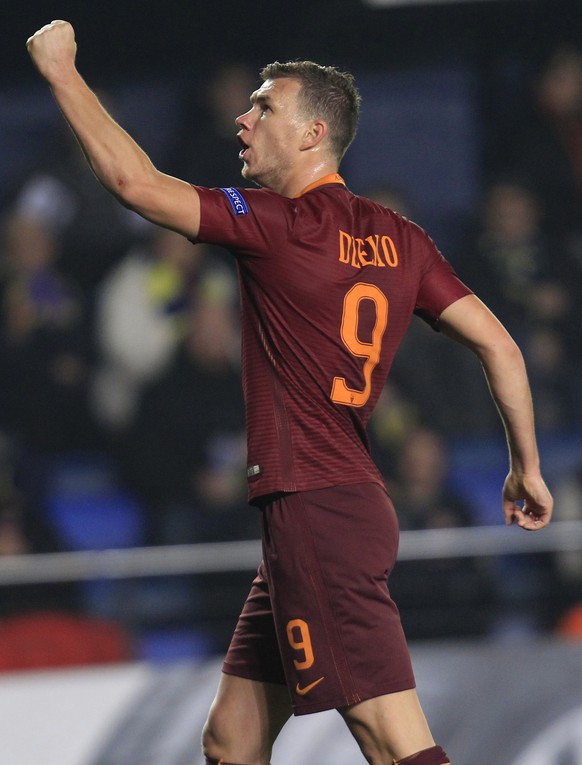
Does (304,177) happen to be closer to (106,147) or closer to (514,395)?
(106,147)

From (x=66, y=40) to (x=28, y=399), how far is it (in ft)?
11.6

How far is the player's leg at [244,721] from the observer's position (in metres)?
2.57

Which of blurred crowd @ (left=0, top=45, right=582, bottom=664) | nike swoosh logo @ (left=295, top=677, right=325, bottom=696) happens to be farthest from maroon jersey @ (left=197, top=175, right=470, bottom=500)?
blurred crowd @ (left=0, top=45, right=582, bottom=664)

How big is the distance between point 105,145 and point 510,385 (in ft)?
3.14

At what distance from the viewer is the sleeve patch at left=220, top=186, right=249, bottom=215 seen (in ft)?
7.73

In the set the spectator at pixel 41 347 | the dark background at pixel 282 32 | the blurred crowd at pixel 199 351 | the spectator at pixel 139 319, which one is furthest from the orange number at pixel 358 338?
the dark background at pixel 282 32

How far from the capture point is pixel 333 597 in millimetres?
2373

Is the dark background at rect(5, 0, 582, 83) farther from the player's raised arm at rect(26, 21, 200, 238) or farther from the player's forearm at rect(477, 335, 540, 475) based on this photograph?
the player's raised arm at rect(26, 21, 200, 238)

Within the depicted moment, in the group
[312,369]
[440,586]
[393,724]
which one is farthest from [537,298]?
[393,724]

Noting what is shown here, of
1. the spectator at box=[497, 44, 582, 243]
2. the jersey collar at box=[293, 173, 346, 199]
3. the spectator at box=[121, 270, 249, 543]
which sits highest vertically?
the spectator at box=[497, 44, 582, 243]

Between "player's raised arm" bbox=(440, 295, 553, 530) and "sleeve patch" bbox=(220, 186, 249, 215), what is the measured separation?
0.51 metres

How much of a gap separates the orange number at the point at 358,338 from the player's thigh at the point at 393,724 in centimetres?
56

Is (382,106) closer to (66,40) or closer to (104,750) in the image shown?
(104,750)

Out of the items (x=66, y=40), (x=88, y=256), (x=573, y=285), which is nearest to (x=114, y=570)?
(x=88, y=256)
